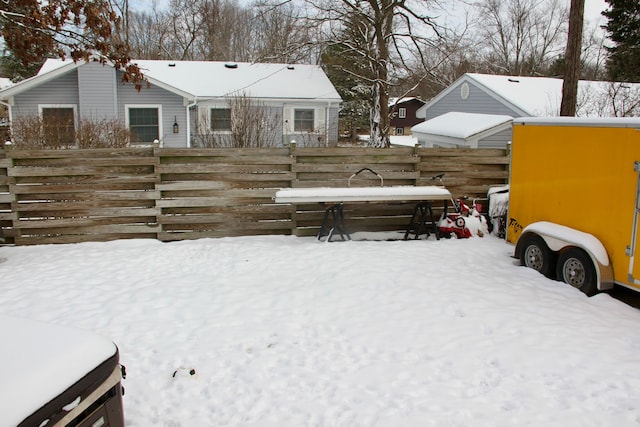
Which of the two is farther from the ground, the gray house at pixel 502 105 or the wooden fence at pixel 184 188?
the gray house at pixel 502 105

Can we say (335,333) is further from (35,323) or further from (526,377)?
(35,323)

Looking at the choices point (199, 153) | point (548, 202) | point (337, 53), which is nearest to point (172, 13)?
point (337, 53)

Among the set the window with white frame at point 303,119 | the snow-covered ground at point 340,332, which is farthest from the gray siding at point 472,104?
the snow-covered ground at point 340,332

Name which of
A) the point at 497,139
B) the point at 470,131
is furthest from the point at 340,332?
the point at 497,139

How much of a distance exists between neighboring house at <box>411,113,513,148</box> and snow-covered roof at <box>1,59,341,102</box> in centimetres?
687

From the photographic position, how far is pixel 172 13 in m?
45.5

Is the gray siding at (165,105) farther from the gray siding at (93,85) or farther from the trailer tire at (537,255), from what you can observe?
the trailer tire at (537,255)

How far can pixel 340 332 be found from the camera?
16.5ft

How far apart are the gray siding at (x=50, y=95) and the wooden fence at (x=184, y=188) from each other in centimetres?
1337

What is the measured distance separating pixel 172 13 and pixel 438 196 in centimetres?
4277

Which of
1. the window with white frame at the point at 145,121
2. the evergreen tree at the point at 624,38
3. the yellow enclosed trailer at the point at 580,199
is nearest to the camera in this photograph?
the yellow enclosed trailer at the point at 580,199

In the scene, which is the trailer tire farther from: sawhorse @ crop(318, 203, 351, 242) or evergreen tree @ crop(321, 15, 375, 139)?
evergreen tree @ crop(321, 15, 375, 139)

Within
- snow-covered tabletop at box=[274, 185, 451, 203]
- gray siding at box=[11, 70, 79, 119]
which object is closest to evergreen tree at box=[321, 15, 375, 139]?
gray siding at box=[11, 70, 79, 119]

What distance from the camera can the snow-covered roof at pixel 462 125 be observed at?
52.1 feet
